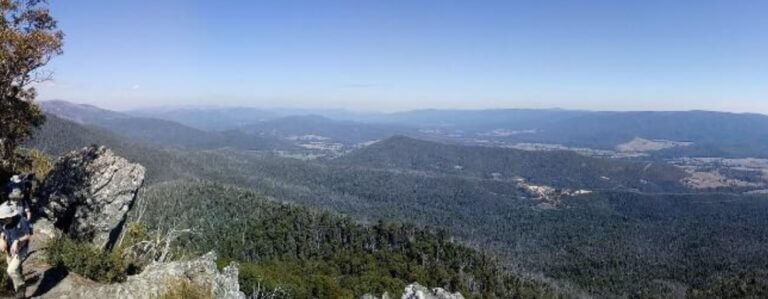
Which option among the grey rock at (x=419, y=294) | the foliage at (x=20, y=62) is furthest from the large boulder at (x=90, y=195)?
the grey rock at (x=419, y=294)

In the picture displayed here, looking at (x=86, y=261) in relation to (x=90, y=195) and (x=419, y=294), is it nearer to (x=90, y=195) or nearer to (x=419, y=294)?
(x=90, y=195)

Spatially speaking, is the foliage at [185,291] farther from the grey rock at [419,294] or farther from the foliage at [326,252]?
the foliage at [326,252]

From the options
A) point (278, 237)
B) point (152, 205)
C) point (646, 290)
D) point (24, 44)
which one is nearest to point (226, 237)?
point (278, 237)

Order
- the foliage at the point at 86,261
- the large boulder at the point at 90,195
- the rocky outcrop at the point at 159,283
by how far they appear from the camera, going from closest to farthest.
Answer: the rocky outcrop at the point at 159,283
the foliage at the point at 86,261
the large boulder at the point at 90,195

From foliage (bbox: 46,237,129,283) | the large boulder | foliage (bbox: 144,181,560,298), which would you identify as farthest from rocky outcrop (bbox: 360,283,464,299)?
foliage (bbox: 46,237,129,283)

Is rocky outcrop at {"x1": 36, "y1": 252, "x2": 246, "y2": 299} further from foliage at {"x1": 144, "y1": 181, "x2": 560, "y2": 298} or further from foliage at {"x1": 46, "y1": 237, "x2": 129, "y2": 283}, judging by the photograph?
foliage at {"x1": 144, "y1": 181, "x2": 560, "y2": 298}

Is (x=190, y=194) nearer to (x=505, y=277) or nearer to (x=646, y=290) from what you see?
(x=505, y=277)

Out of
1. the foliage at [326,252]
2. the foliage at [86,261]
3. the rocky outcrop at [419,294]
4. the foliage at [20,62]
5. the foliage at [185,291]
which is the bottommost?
the foliage at [326,252]
